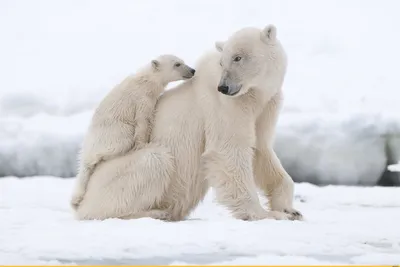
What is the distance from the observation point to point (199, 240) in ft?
11.7

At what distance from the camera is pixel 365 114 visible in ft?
24.5

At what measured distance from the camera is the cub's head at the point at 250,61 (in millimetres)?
4391

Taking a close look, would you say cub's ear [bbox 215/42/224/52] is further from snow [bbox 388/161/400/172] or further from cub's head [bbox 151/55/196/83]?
snow [bbox 388/161/400/172]

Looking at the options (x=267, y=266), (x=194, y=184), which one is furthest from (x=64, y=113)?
(x=267, y=266)

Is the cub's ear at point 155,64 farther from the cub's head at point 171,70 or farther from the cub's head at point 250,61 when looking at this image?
the cub's head at point 250,61

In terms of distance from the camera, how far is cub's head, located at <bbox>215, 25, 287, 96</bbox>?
4391 millimetres

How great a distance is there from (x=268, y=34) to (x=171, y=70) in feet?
2.55

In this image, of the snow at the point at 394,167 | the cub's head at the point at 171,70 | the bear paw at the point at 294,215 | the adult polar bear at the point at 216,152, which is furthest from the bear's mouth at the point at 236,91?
the snow at the point at 394,167

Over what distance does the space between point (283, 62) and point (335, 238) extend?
1298 millimetres

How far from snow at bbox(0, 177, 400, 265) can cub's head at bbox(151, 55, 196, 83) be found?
0.99m

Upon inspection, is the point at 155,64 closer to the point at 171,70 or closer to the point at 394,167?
the point at 171,70

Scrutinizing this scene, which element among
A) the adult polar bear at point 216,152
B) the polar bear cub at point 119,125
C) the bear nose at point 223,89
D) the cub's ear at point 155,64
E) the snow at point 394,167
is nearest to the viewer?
the bear nose at point 223,89

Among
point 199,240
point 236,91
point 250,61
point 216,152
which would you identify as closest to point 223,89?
point 236,91

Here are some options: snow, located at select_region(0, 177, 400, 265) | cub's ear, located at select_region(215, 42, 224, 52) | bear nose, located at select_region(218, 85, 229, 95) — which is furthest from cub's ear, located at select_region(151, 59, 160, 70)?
snow, located at select_region(0, 177, 400, 265)
